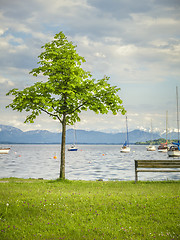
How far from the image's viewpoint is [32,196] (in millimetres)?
12492

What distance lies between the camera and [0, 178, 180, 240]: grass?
842 cm

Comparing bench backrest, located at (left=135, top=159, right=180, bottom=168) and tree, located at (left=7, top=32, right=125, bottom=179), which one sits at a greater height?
tree, located at (left=7, top=32, right=125, bottom=179)

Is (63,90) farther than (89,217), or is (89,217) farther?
(63,90)

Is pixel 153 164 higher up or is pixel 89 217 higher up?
pixel 153 164

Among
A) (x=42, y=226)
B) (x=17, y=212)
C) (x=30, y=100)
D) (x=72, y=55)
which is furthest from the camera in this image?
(x=72, y=55)

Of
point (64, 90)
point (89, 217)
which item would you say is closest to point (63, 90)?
point (64, 90)

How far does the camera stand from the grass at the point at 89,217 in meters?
8.42

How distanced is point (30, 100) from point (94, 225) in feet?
38.1

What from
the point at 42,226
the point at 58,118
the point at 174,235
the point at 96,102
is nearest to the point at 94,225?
the point at 42,226

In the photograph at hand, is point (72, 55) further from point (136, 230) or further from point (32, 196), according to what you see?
point (136, 230)

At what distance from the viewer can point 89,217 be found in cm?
973

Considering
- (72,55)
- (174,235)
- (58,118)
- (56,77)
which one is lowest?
(174,235)

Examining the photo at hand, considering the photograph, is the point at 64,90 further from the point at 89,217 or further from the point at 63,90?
the point at 89,217

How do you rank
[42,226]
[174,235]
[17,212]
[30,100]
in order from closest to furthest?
[174,235] < [42,226] < [17,212] < [30,100]
